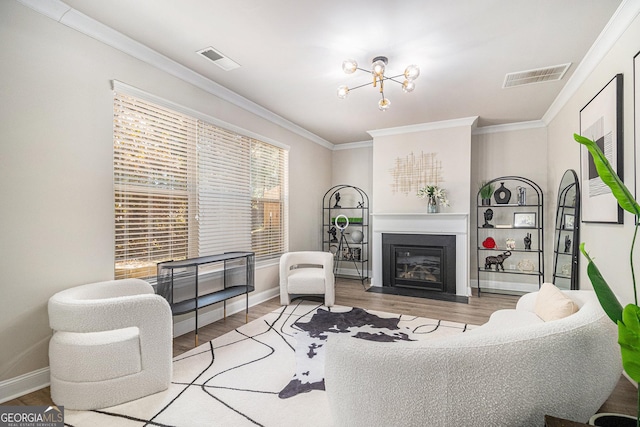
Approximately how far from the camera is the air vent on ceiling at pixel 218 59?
2688 millimetres

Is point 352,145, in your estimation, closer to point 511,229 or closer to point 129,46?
point 511,229

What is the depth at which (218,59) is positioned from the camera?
2832 mm

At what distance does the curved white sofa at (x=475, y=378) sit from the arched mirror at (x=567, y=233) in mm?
2667

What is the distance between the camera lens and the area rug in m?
1.74

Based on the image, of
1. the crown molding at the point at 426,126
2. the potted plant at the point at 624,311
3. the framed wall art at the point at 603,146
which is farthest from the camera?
the crown molding at the point at 426,126

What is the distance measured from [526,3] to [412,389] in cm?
259

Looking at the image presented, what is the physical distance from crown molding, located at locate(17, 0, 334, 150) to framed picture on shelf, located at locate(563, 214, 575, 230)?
3989mm

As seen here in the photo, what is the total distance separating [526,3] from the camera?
2072 mm

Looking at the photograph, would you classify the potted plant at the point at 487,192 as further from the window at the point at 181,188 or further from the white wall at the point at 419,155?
the window at the point at 181,188

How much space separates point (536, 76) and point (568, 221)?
1690 millimetres

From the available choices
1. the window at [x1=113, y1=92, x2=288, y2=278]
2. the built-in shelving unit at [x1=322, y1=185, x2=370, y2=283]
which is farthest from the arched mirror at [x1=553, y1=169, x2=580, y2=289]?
the window at [x1=113, y1=92, x2=288, y2=278]

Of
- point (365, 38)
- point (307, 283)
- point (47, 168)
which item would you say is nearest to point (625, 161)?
point (365, 38)

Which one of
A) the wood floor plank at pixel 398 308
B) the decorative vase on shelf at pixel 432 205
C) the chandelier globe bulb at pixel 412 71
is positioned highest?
the chandelier globe bulb at pixel 412 71

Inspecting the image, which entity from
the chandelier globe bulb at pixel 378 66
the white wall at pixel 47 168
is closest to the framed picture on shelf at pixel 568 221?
the chandelier globe bulb at pixel 378 66
